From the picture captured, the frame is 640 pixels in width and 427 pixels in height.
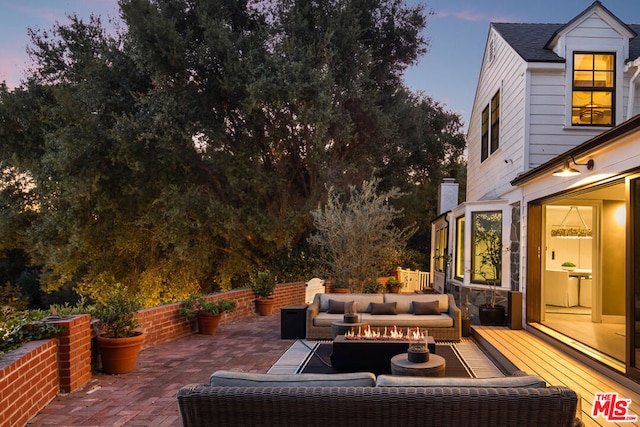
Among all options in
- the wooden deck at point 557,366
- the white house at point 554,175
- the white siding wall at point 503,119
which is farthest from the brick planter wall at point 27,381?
the white siding wall at point 503,119

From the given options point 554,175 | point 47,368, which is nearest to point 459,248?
point 554,175

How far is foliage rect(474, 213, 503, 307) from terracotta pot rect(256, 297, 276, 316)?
4.49 metres

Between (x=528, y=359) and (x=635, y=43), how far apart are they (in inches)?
279

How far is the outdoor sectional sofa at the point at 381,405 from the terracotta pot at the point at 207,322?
5578 mm

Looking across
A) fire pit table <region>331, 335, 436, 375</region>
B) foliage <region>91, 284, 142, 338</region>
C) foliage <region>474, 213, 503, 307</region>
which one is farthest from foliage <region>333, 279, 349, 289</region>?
foliage <region>91, 284, 142, 338</region>

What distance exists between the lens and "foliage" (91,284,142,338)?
6.07 meters

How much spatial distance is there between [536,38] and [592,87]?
6.21 feet

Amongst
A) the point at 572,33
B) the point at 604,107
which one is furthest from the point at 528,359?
the point at 572,33

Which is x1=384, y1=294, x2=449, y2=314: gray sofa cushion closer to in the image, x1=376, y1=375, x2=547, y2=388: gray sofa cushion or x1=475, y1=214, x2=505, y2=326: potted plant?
x1=475, y1=214, x2=505, y2=326: potted plant

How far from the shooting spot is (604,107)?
938 cm

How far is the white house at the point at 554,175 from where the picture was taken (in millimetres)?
8414

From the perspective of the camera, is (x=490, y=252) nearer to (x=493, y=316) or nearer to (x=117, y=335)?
(x=493, y=316)

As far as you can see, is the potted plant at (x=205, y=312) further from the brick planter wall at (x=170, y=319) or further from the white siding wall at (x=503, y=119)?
the white siding wall at (x=503, y=119)

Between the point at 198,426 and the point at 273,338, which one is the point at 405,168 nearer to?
the point at 273,338
